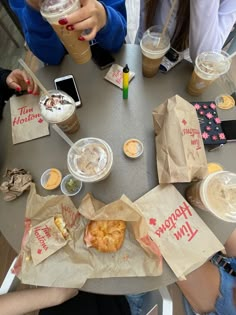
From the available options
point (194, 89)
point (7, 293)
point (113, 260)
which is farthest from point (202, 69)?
point (7, 293)

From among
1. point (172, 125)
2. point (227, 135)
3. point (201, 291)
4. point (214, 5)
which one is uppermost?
point (214, 5)

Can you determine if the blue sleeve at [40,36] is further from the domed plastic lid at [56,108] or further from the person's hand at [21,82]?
the domed plastic lid at [56,108]

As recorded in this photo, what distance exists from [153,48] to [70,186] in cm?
52

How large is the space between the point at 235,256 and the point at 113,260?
0.54 m

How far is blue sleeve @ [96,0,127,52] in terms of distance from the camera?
0.80 meters

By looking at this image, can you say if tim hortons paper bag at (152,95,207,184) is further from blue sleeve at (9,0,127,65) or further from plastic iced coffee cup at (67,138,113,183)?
blue sleeve at (9,0,127,65)

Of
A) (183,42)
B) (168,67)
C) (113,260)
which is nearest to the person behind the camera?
(113,260)

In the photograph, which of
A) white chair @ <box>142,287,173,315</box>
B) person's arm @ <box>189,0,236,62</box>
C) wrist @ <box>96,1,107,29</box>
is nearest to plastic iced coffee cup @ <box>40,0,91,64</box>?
wrist @ <box>96,1,107,29</box>

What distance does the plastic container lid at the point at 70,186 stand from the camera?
2.38 ft

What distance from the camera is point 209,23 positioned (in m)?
0.84

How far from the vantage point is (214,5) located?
804mm

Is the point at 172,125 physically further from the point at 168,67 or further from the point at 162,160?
the point at 168,67

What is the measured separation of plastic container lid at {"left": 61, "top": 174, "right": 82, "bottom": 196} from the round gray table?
2cm

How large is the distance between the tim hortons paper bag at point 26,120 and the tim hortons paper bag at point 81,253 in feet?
0.83
